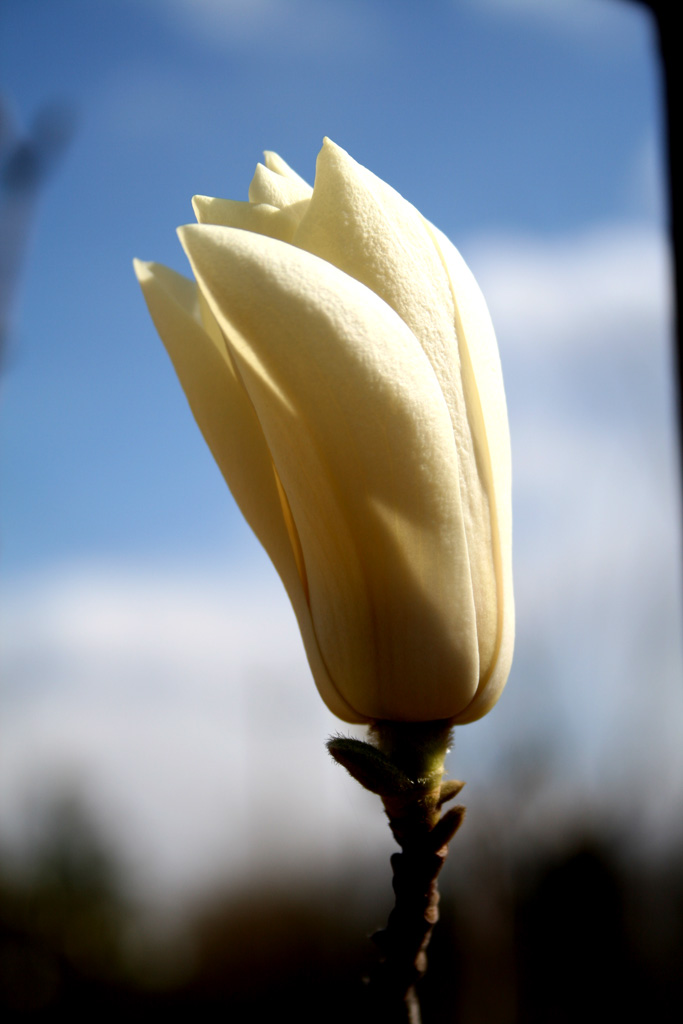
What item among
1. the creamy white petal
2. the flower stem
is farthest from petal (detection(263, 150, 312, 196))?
the flower stem

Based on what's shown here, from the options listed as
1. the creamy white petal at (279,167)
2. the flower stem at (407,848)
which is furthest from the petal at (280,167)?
the flower stem at (407,848)

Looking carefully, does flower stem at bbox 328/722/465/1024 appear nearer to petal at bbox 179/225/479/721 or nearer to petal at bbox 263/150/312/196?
petal at bbox 179/225/479/721

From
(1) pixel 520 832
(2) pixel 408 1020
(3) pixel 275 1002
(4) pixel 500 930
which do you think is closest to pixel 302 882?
(3) pixel 275 1002

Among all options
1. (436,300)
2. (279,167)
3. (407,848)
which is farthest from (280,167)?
(407,848)

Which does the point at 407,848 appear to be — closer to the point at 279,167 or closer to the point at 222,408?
the point at 222,408

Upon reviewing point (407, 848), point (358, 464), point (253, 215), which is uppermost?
point (253, 215)

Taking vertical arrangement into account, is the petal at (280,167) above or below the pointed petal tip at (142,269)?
above

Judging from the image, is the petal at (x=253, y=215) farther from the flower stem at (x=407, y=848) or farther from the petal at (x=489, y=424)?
the flower stem at (x=407, y=848)
